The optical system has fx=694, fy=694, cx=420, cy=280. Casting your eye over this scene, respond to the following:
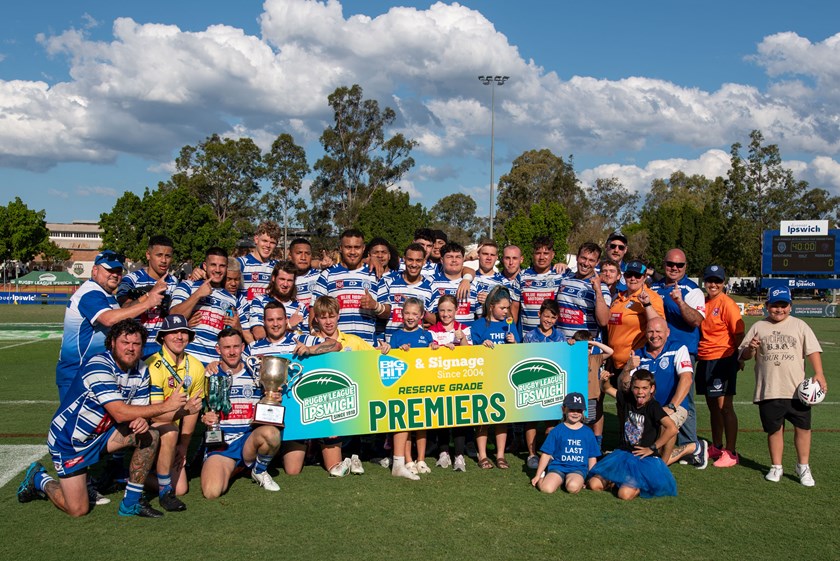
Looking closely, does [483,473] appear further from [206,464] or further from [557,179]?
[557,179]

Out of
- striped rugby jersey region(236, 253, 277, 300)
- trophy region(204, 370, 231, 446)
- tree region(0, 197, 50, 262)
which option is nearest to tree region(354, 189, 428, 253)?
tree region(0, 197, 50, 262)

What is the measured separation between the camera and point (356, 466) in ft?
20.3

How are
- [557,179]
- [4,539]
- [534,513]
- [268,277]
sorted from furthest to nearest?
[557,179], [268,277], [534,513], [4,539]

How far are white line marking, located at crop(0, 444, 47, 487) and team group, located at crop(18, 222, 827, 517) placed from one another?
0.84 m

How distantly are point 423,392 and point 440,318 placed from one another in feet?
2.30

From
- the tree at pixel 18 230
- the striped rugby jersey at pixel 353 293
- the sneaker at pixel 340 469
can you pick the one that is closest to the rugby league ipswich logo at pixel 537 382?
the striped rugby jersey at pixel 353 293

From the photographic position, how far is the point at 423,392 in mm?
6297

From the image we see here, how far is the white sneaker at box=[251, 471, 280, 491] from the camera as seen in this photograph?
5.70m

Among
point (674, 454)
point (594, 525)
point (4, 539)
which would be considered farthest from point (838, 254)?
point (4, 539)

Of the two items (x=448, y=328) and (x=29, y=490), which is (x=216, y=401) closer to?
(x=29, y=490)

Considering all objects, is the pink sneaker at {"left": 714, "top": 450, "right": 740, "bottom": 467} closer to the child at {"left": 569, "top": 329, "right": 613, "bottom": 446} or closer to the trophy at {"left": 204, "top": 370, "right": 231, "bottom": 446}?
the child at {"left": 569, "top": 329, "right": 613, "bottom": 446}

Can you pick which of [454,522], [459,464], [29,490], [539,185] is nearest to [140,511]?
[29,490]

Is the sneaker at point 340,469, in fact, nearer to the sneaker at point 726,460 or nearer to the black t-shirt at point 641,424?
the black t-shirt at point 641,424

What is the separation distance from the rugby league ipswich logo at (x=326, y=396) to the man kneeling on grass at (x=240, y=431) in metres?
0.34
